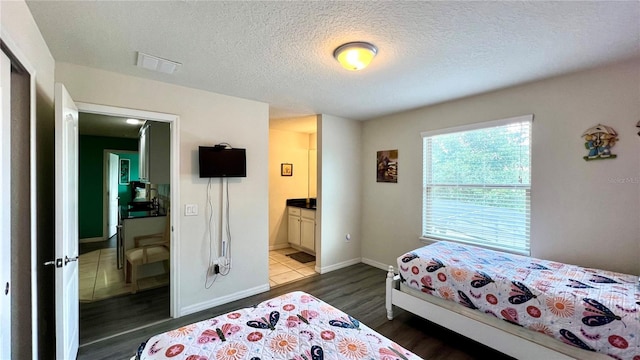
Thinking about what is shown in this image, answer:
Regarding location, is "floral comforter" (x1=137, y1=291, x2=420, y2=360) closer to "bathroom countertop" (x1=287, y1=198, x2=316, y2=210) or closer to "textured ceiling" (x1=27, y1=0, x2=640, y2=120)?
"textured ceiling" (x1=27, y1=0, x2=640, y2=120)

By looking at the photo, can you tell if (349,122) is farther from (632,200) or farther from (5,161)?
(5,161)

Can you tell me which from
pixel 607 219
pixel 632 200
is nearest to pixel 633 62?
pixel 632 200

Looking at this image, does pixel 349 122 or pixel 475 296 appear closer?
pixel 475 296

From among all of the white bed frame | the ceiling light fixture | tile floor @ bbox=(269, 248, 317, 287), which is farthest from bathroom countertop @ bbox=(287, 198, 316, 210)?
the ceiling light fixture

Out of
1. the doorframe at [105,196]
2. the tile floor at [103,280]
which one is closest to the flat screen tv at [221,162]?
the tile floor at [103,280]

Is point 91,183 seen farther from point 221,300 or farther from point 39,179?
point 39,179

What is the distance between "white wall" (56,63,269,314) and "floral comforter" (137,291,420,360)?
5.03ft

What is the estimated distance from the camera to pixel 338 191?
Answer: 4301 mm

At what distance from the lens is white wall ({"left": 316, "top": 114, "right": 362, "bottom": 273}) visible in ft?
13.5

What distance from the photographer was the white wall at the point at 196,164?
7.98 feet

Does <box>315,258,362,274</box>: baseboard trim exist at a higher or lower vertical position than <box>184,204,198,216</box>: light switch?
lower

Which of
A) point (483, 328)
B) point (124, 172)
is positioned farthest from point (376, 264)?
point (124, 172)

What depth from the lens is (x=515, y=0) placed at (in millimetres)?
1472

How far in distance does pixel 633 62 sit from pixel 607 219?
1.34 m
